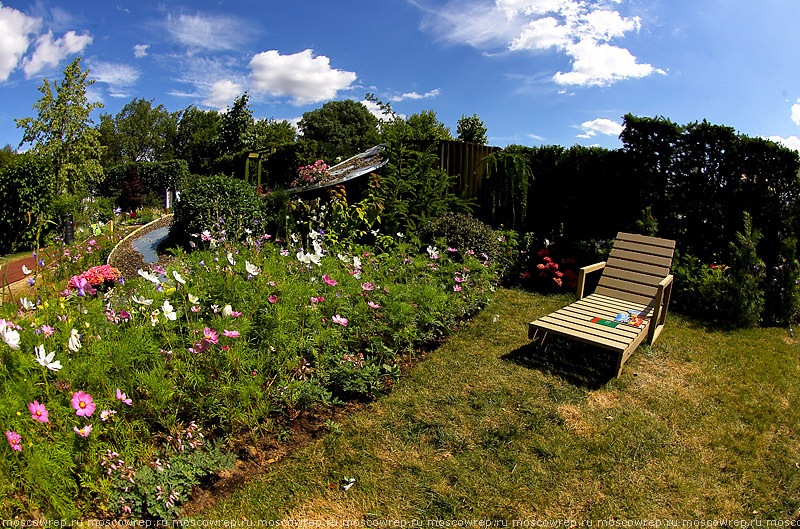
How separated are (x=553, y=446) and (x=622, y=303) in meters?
2.63

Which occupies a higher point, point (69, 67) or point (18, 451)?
point (69, 67)

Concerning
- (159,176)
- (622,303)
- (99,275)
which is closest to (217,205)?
(99,275)

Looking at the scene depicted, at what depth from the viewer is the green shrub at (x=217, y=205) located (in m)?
7.96

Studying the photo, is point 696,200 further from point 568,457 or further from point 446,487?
point 446,487

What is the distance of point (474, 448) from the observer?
9.17 ft

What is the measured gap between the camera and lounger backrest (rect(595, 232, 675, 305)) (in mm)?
4973

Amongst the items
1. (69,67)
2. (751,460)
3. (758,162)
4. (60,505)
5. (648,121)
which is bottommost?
(751,460)

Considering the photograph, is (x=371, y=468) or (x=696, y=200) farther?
(x=696, y=200)

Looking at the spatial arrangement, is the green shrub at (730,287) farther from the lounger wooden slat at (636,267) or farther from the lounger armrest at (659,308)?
the lounger armrest at (659,308)

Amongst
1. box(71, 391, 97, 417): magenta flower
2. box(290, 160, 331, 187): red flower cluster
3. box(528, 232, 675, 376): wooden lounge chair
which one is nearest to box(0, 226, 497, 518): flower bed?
box(71, 391, 97, 417): magenta flower

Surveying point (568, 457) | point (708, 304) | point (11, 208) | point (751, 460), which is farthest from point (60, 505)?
point (11, 208)

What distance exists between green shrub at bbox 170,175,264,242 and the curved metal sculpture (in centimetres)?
124

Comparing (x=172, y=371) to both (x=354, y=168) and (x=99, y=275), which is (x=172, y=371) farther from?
(x=354, y=168)

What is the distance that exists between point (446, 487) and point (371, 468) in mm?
460
